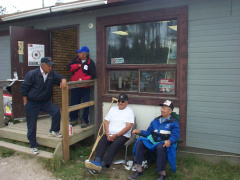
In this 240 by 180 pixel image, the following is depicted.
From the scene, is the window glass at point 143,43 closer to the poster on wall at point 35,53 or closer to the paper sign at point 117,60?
the paper sign at point 117,60

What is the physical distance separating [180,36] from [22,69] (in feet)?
12.2

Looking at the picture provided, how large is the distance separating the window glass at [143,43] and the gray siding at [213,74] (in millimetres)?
366

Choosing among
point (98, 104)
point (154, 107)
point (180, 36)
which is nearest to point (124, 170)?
point (154, 107)

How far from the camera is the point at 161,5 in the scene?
4023mm

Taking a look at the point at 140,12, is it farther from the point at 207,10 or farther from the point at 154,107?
the point at 154,107

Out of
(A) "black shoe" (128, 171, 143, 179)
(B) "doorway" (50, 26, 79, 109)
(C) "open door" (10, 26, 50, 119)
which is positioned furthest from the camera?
(B) "doorway" (50, 26, 79, 109)

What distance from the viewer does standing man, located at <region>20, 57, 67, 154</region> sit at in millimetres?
3889

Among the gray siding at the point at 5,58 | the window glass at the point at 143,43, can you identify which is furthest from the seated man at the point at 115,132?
the gray siding at the point at 5,58

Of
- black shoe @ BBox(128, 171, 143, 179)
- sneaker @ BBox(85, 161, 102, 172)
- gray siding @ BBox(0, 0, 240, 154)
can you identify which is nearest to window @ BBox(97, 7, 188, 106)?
gray siding @ BBox(0, 0, 240, 154)

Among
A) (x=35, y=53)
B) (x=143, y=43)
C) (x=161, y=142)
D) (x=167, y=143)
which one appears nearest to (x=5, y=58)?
(x=35, y=53)

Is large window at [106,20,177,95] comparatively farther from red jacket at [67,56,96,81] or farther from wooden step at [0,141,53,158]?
wooden step at [0,141,53,158]

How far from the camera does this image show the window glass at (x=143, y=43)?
160 inches

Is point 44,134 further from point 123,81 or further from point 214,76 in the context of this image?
point 214,76

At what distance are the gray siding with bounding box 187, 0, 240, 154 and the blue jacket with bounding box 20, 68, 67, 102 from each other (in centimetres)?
260
